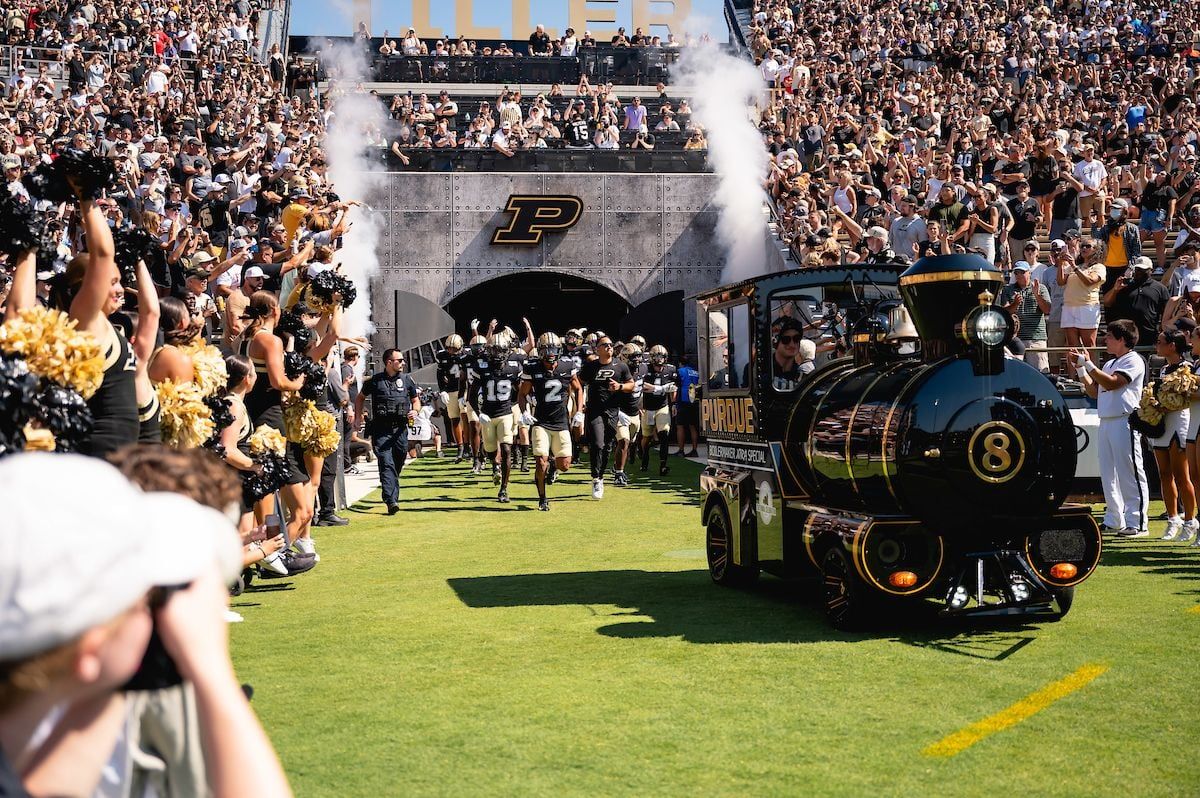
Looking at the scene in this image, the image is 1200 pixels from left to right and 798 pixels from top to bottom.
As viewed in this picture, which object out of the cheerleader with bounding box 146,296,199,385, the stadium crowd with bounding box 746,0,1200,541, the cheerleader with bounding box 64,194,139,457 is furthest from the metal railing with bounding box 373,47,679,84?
the cheerleader with bounding box 64,194,139,457

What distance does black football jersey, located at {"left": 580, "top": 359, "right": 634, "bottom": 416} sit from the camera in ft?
58.6

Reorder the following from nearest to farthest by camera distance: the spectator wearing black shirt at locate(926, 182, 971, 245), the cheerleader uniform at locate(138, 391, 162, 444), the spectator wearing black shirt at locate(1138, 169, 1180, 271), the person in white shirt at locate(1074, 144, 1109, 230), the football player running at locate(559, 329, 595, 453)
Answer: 1. the cheerleader uniform at locate(138, 391, 162, 444)
2. the spectator wearing black shirt at locate(926, 182, 971, 245)
3. the football player running at locate(559, 329, 595, 453)
4. the spectator wearing black shirt at locate(1138, 169, 1180, 271)
5. the person in white shirt at locate(1074, 144, 1109, 230)

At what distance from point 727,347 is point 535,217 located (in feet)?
67.4

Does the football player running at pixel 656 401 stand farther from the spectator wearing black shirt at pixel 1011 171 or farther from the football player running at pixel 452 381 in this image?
the spectator wearing black shirt at pixel 1011 171

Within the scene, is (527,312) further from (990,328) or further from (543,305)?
(990,328)

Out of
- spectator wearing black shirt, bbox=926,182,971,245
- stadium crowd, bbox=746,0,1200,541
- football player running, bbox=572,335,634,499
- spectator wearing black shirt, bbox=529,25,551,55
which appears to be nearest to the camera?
stadium crowd, bbox=746,0,1200,541

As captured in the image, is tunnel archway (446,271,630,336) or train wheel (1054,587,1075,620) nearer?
train wheel (1054,587,1075,620)

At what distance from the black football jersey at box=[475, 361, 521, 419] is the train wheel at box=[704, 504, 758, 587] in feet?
24.4

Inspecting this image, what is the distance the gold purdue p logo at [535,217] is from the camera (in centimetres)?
2931

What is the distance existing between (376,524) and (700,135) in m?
18.2

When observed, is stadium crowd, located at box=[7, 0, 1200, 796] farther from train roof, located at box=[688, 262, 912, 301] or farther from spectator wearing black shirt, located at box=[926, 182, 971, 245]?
train roof, located at box=[688, 262, 912, 301]

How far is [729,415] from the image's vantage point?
9406mm

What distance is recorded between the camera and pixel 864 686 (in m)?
6.28

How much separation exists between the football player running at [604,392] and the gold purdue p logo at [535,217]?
1121cm
